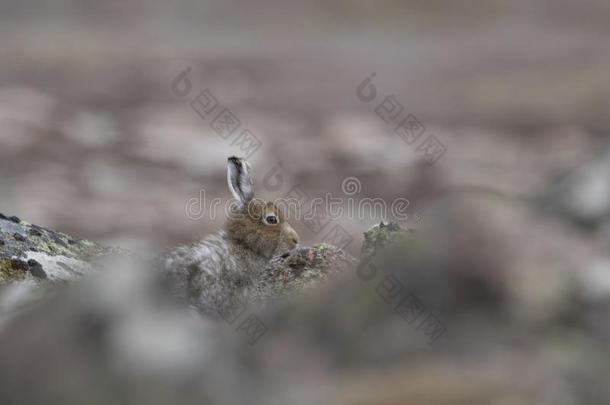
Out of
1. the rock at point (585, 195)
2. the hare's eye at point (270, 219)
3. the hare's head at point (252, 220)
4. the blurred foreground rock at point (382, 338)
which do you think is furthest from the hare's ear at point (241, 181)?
the blurred foreground rock at point (382, 338)

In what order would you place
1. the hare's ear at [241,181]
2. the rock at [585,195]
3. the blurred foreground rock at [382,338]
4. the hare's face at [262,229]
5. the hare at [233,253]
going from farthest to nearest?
the hare's ear at [241,181]
the hare's face at [262,229]
the hare at [233,253]
the rock at [585,195]
the blurred foreground rock at [382,338]

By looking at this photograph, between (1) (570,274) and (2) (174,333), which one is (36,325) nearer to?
(2) (174,333)

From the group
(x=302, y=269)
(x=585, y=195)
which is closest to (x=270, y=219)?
(x=302, y=269)

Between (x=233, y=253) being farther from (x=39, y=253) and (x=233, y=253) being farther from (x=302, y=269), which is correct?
(x=39, y=253)

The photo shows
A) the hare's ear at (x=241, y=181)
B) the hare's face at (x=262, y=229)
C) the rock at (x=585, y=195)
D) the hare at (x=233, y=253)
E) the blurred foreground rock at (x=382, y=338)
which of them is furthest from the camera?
the hare's ear at (x=241, y=181)

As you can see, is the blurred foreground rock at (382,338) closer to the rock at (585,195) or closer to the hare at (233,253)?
the rock at (585,195)
